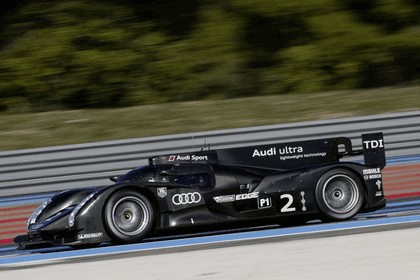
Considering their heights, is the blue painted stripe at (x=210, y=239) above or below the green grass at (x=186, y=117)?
below

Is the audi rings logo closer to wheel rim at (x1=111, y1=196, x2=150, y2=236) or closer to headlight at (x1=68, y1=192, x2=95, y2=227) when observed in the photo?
wheel rim at (x1=111, y1=196, x2=150, y2=236)

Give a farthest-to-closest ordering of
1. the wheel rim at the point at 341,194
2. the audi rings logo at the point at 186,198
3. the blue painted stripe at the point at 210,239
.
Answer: the wheel rim at the point at 341,194
the audi rings logo at the point at 186,198
the blue painted stripe at the point at 210,239

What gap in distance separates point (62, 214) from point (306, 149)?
2329 mm

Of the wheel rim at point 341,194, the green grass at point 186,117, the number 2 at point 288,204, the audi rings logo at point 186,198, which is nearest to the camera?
the audi rings logo at point 186,198

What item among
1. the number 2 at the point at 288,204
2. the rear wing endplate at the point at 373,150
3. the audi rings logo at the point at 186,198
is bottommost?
the number 2 at the point at 288,204

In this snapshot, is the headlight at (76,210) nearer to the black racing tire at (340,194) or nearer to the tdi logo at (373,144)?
the black racing tire at (340,194)

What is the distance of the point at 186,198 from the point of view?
305 inches

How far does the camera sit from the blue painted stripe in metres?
7.30

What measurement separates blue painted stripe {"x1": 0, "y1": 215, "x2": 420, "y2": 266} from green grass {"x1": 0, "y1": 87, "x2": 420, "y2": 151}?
4996 mm

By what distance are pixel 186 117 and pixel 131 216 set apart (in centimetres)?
565

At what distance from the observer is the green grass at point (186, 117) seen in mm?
12766

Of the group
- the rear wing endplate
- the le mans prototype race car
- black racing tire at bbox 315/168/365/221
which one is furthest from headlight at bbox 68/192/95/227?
the rear wing endplate

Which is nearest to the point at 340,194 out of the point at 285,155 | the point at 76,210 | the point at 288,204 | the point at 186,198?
the point at 288,204

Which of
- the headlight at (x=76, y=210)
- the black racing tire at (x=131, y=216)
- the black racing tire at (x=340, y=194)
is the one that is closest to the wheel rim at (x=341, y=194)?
the black racing tire at (x=340, y=194)
